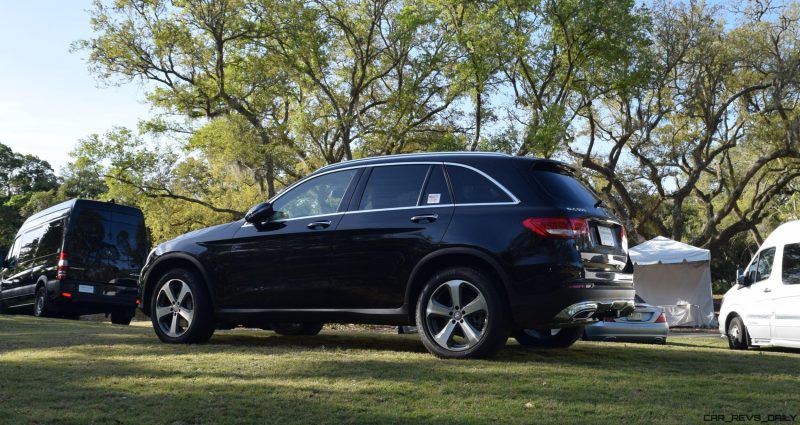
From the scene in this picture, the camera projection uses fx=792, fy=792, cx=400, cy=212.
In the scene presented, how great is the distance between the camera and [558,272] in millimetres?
6059

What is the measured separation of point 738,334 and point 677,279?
12653 mm

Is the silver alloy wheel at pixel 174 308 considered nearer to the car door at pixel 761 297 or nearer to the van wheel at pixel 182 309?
the van wheel at pixel 182 309

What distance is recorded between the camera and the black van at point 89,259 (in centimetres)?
1645

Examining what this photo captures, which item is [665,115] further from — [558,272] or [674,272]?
[558,272]

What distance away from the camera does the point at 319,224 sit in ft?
23.5

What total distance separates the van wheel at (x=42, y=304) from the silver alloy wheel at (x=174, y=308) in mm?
10282

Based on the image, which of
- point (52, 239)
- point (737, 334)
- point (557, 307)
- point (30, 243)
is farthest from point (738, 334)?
point (30, 243)

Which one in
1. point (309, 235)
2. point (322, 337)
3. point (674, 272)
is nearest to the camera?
point (309, 235)

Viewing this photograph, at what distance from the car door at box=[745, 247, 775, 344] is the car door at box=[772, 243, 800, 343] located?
0.19 meters

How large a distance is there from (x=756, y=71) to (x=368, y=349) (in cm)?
2732

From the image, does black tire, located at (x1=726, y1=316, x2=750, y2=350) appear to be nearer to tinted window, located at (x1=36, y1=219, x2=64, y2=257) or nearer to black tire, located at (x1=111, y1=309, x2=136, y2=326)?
black tire, located at (x1=111, y1=309, x2=136, y2=326)

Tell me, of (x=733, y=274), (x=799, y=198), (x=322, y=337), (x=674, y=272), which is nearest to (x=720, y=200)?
(x=799, y=198)

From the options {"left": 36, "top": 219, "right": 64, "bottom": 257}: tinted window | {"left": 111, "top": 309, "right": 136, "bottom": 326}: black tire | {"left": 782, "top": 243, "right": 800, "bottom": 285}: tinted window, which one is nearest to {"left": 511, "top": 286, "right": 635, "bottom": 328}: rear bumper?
{"left": 782, "top": 243, "right": 800, "bottom": 285}: tinted window

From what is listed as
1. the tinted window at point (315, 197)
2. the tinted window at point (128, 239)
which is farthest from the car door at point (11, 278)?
the tinted window at point (315, 197)
